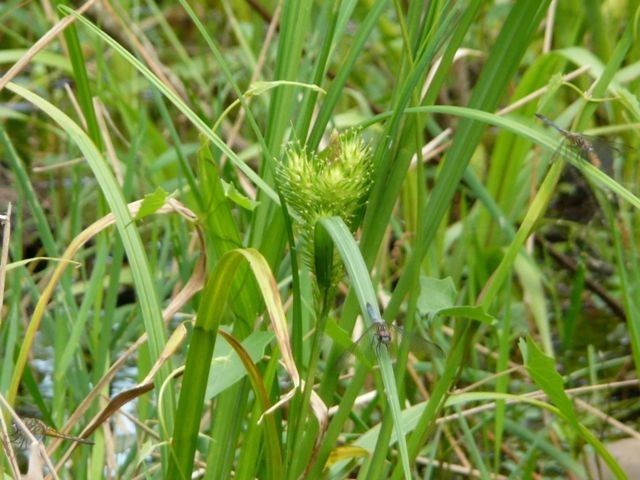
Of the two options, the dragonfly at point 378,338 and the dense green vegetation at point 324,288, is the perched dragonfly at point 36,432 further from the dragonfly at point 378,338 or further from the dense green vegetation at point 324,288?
the dragonfly at point 378,338

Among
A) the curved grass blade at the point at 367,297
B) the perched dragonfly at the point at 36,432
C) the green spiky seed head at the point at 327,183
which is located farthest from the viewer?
the perched dragonfly at the point at 36,432

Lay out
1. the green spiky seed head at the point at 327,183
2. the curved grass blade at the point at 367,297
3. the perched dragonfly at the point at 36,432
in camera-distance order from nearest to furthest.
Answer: the curved grass blade at the point at 367,297
the green spiky seed head at the point at 327,183
the perched dragonfly at the point at 36,432

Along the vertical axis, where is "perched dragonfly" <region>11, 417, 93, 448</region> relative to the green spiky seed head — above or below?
below

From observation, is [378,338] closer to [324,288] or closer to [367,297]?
[367,297]

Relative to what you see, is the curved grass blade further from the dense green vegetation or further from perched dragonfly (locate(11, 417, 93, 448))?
perched dragonfly (locate(11, 417, 93, 448))

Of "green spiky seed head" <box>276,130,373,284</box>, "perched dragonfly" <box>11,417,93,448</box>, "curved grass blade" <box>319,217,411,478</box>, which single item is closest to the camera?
"curved grass blade" <box>319,217,411,478</box>

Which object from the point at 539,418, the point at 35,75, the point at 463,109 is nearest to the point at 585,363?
the point at 539,418

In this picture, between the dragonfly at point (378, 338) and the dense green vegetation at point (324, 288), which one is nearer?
the dragonfly at point (378, 338)

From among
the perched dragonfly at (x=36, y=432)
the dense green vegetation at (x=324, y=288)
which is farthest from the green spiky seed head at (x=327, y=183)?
the perched dragonfly at (x=36, y=432)

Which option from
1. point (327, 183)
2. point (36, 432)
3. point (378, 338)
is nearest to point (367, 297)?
point (378, 338)

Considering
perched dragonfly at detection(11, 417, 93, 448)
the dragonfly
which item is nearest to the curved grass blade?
the dragonfly

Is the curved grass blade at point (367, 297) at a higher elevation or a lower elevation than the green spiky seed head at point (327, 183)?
lower

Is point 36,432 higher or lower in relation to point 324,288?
lower
